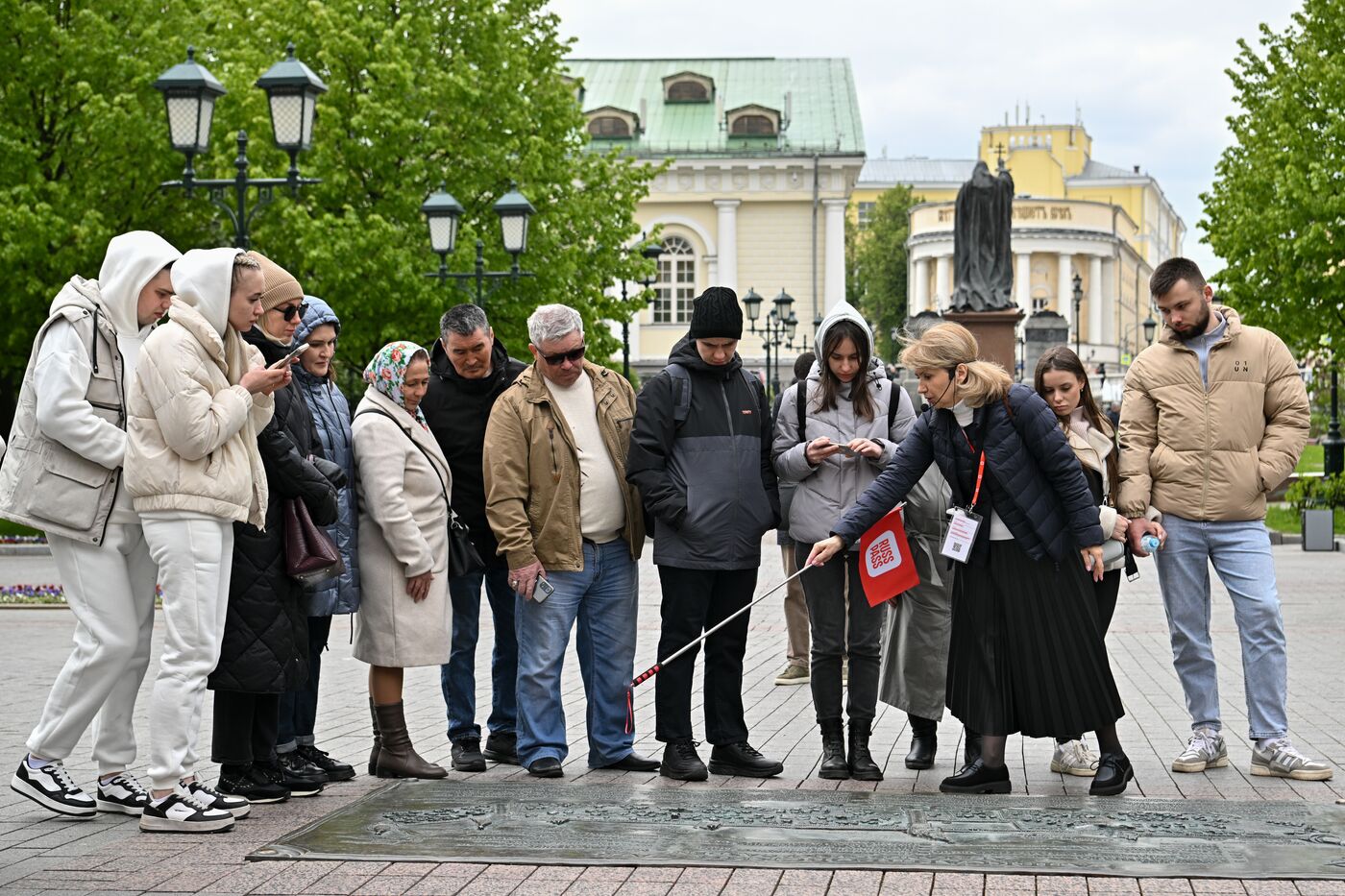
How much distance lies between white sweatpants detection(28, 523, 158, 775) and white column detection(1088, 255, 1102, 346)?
9767 cm

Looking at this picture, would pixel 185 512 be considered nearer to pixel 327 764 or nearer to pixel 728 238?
pixel 327 764

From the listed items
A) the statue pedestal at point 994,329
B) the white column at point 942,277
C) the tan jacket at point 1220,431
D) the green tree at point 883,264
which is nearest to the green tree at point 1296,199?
the statue pedestal at point 994,329

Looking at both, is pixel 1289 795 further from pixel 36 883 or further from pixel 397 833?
pixel 36 883

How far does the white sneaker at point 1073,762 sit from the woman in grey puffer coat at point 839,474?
0.80 meters

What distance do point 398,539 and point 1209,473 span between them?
11.0ft

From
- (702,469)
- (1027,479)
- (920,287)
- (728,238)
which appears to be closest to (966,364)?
(1027,479)

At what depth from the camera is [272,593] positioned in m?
6.64

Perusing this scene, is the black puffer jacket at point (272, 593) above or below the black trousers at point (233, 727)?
above

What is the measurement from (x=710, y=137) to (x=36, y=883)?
5928cm

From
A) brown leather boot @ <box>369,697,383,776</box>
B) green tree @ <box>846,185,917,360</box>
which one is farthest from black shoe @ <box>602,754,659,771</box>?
green tree @ <box>846,185,917,360</box>

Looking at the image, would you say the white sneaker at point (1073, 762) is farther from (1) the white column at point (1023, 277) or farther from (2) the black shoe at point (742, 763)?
(1) the white column at point (1023, 277)

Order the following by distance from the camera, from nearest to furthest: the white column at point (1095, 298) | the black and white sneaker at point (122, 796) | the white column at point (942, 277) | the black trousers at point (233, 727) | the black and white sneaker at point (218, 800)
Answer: the black and white sneaker at point (218, 800)
the black and white sneaker at point (122, 796)
the black trousers at point (233, 727)
the white column at point (942, 277)
the white column at point (1095, 298)

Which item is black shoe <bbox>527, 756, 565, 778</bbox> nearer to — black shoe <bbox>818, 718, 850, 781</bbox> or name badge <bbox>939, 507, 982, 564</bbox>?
black shoe <bbox>818, 718, 850, 781</bbox>

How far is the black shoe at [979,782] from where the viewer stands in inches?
271
